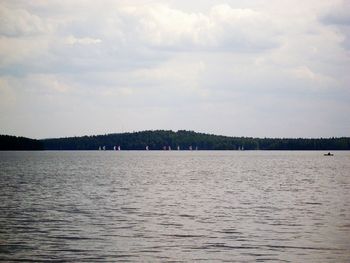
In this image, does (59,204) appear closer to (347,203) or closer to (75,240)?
(75,240)

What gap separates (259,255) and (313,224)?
465 inches

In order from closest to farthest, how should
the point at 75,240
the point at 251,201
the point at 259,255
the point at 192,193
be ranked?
the point at 259,255 < the point at 75,240 < the point at 251,201 < the point at 192,193

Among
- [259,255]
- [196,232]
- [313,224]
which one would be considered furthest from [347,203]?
[259,255]

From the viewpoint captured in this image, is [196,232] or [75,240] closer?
[75,240]

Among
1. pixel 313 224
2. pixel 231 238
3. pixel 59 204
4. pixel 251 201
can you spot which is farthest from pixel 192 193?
pixel 231 238

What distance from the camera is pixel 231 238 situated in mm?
32219

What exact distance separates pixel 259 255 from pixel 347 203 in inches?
1069

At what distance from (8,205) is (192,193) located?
2114cm

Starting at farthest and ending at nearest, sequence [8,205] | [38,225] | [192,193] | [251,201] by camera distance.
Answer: [192,193] → [251,201] → [8,205] → [38,225]

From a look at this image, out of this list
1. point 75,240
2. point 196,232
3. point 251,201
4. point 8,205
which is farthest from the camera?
point 251,201

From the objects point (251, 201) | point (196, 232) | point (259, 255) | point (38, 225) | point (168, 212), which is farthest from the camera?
point (251, 201)

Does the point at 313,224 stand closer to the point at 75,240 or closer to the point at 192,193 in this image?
the point at 75,240

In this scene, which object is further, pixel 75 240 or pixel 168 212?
pixel 168 212

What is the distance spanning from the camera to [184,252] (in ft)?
92.5
